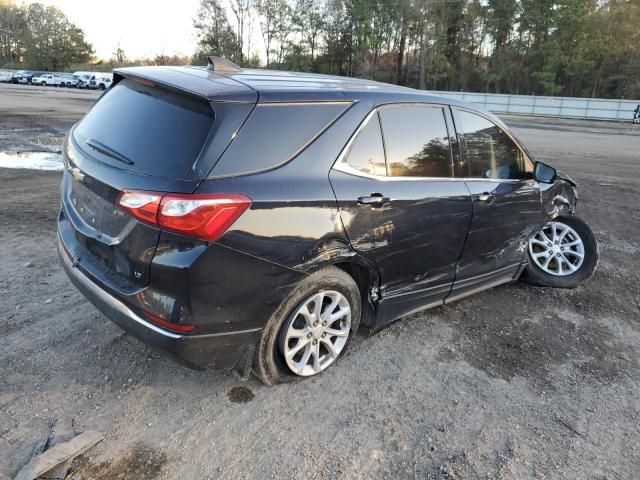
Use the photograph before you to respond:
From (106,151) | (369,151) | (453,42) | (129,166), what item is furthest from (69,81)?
(369,151)

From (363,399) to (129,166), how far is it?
1906 millimetres

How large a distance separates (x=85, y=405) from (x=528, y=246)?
3859 mm

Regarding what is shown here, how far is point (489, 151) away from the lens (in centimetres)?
395

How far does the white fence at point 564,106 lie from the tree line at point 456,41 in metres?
11.7

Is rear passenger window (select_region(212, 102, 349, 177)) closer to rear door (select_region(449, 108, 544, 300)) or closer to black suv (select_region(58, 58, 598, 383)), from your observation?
black suv (select_region(58, 58, 598, 383))

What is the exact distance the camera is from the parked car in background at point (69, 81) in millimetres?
53300

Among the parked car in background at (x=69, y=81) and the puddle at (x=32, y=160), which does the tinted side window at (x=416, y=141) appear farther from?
the parked car in background at (x=69, y=81)

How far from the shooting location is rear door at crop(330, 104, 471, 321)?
2.94m

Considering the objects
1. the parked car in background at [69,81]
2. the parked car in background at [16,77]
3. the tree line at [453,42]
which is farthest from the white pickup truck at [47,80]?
the tree line at [453,42]

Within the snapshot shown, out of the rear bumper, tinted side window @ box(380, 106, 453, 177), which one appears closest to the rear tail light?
the rear bumper

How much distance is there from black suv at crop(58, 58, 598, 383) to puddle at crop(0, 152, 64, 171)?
651 cm

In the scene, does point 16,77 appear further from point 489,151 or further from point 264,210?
point 264,210

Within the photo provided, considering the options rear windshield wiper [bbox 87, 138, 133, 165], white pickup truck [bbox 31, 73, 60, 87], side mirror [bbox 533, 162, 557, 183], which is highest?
Answer: rear windshield wiper [bbox 87, 138, 133, 165]

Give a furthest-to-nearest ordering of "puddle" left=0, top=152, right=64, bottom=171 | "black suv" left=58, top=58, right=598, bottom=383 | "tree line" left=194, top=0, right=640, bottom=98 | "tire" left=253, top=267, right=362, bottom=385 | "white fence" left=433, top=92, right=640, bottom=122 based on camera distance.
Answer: "tree line" left=194, top=0, right=640, bottom=98, "white fence" left=433, top=92, right=640, bottom=122, "puddle" left=0, top=152, right=64, bottom=171, "tire" left=253, top=267, right=362, bottom=385, "black suv" left=58, top=58, right=598, bottom=383
